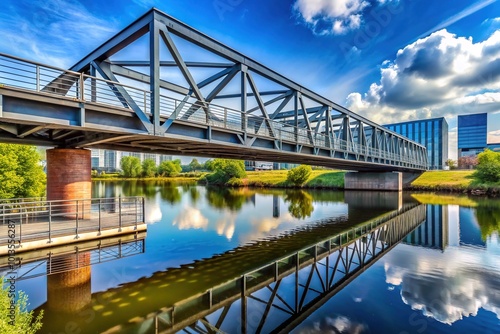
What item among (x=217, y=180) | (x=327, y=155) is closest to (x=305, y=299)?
(x=327, y=155)

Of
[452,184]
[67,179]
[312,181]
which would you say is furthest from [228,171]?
[67,179]

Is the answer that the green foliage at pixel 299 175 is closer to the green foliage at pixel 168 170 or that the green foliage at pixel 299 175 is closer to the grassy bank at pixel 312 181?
the grassy bank at pixel 312 181

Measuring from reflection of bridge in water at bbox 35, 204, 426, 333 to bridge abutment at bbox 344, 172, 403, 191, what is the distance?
132 feet

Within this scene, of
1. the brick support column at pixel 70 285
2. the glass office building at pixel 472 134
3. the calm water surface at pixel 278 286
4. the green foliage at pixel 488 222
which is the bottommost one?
the green foliage at pixel 488 222

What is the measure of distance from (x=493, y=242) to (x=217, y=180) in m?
61.0

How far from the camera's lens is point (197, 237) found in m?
15.1

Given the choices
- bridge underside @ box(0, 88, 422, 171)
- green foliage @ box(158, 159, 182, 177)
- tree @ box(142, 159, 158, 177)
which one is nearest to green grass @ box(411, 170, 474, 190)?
bridge underside @ box(0, 88, 422, 171)

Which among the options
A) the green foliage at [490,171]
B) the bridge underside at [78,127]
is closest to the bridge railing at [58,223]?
the bridge underside at [78,127]

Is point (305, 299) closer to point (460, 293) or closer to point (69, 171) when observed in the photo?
point (460, 293)

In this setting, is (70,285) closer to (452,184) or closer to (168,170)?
(452,184)

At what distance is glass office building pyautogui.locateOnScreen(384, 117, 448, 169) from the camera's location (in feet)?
294

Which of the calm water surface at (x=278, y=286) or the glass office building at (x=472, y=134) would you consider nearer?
the calm water surface at (x=278, y=286)

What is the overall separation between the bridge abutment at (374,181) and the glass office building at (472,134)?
7329cm

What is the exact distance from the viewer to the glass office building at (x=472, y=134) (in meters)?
96.6
